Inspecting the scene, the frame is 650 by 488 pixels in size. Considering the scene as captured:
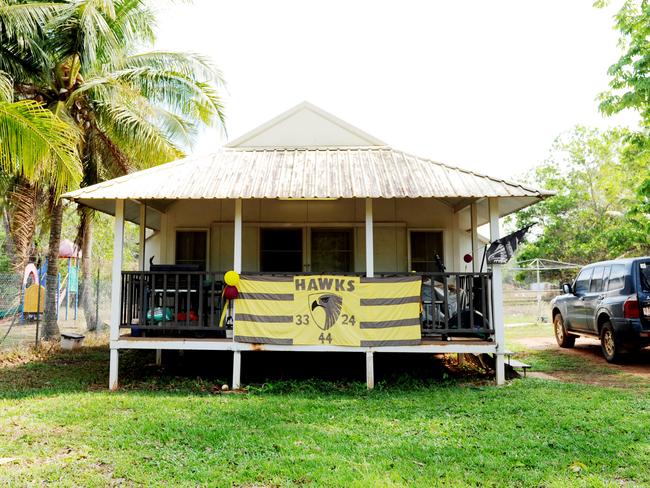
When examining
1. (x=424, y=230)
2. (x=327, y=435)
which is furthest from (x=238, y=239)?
(x=424, y=230)

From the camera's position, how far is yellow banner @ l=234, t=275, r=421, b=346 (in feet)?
25.5

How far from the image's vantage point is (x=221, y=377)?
861cm

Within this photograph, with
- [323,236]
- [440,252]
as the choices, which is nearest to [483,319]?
[440,252]

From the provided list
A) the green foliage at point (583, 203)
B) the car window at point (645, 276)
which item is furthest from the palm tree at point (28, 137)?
the green foliage at point (583, 203)

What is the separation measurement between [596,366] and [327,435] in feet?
22.4

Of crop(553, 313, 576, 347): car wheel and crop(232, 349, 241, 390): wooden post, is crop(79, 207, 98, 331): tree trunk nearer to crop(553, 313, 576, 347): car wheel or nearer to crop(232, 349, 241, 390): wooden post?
crop(232, 349, 241, 390): wooden post

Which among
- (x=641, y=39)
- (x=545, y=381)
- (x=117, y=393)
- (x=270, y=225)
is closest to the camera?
(x=117, y=393)

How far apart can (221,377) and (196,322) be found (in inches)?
42.4

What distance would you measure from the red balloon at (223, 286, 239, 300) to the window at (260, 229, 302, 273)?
2.54 meters

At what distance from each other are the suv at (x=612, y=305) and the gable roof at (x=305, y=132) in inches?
217

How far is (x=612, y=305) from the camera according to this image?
30.6 ft

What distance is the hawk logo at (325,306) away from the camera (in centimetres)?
781

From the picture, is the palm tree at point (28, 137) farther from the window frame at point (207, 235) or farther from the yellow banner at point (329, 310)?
the yellow banner at point (329, 310)

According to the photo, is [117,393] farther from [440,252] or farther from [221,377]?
[440,252]
